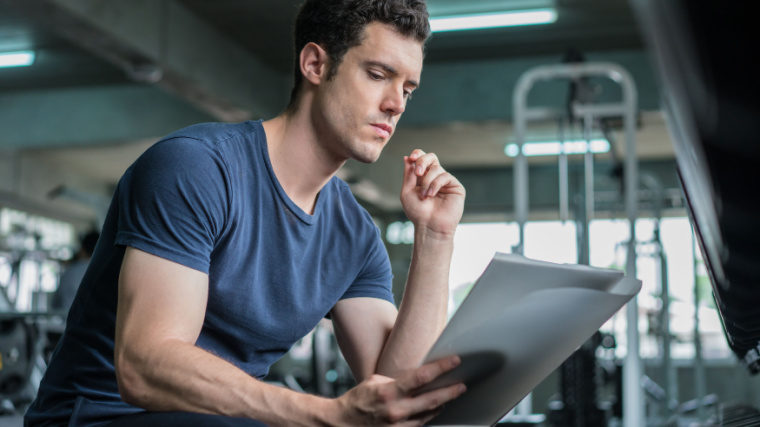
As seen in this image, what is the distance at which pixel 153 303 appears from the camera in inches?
36.6

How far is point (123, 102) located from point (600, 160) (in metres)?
6.02

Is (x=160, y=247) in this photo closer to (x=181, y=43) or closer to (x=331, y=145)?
(x=331, y=145)

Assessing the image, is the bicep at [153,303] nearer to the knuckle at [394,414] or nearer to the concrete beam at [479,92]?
the knuckle at [394,414]

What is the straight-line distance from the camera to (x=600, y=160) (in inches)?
413

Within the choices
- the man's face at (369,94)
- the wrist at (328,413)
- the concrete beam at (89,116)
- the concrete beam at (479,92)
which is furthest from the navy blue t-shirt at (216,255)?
the concrete beam at (89,116)

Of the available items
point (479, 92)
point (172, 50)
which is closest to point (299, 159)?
point (172, 50)

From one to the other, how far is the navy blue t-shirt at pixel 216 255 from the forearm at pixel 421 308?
0.11 metres

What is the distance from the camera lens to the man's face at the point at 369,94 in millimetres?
1241

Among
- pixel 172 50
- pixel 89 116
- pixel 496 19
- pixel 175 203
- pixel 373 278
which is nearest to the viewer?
pixel 175 203

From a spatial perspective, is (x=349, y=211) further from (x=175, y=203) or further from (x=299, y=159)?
(x=175, y=203)

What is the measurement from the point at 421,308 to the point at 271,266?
244mm

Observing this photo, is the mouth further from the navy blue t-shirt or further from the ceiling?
the ceiling

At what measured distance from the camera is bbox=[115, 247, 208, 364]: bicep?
3.01 feet

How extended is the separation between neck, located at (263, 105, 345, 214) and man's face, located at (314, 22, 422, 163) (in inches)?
1.0
